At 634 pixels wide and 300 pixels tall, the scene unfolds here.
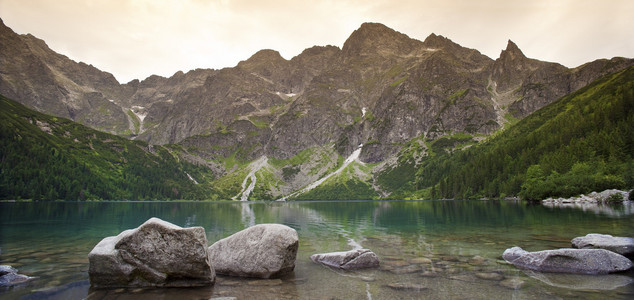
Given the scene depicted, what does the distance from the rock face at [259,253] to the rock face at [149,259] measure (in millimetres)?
3011

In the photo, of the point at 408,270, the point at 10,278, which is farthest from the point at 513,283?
the point at 10,278

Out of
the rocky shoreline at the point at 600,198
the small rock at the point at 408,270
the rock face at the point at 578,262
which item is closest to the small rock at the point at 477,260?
the rock face at the point at 578,262

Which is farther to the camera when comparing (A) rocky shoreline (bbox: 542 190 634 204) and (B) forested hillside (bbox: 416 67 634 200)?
(B) forested hillside (bbox: 416 67 634 200)

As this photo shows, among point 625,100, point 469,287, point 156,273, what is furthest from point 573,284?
point 625,100

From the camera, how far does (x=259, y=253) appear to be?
18.7 metres

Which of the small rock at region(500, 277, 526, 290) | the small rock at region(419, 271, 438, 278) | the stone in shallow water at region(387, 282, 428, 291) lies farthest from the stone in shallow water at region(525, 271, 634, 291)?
the stone in shallow water at region(387, 282, 428, 291)

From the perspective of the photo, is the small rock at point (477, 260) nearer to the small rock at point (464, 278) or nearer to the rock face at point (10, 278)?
the small rock at point (464, 278)

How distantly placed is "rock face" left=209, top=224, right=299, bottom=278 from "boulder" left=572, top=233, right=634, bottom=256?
1995 cm

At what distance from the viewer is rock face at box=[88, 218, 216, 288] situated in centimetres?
1584

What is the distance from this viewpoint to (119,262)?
15812 millimetres

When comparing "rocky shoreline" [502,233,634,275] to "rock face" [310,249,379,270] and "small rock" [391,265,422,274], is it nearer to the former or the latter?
"small rock" [391,265,422,274]

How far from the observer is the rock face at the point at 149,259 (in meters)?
15.8

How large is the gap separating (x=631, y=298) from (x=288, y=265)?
15.4 metres

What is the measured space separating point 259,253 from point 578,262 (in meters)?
17.6
